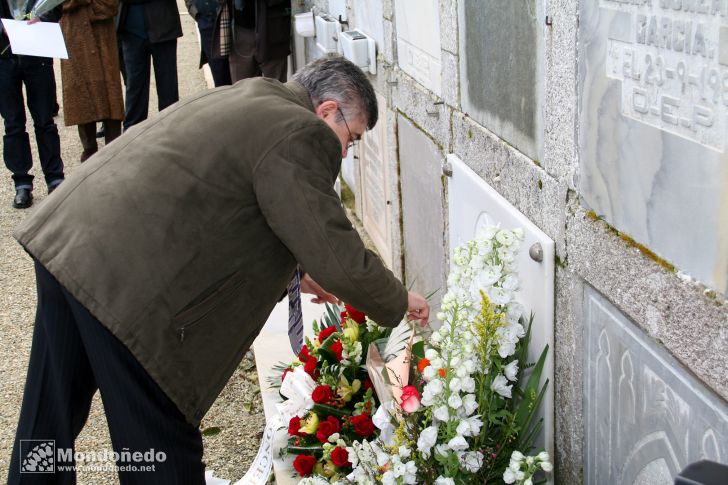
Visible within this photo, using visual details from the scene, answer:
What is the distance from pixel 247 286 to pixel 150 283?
27cm

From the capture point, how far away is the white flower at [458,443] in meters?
2.43

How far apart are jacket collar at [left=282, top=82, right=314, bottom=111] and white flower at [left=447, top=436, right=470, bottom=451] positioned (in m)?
0.96

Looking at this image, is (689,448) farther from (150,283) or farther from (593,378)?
(150,283)

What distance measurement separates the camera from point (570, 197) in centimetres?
241

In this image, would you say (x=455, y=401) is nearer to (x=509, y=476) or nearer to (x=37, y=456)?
(x=509, y=476)

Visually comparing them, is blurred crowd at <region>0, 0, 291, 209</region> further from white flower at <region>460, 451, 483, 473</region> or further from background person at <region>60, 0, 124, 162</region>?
white flower at <region>460, 451, 483, 473</region>

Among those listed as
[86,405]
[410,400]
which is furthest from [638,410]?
[86,405]

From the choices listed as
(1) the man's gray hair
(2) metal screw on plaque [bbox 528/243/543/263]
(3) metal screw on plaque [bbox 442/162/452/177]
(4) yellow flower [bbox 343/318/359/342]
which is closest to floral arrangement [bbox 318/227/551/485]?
(2) metal screw on plaque [bbox 528/243/543/263]

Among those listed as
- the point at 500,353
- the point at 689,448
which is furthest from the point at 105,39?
the point at 689,448

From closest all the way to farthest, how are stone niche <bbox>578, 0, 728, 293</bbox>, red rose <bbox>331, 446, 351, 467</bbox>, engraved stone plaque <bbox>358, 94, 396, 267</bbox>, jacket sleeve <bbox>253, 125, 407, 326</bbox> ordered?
stone niche <bbox>578, 0, 728, 293</bbox>
jacket sleeve <bbox>253, 125, 407, 326</bbox>
red rose <bbox>331, 446, 351, 467</bbox>
engraved stone plaque <bbox>358, 94, 396, 267</bbox>

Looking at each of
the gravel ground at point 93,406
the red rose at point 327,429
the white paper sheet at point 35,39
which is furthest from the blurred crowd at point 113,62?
the red rose at point 327,429

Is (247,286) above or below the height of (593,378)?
above

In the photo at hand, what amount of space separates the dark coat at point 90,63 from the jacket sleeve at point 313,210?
4897mm

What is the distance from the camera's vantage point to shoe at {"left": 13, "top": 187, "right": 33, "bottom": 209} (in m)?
6.95
